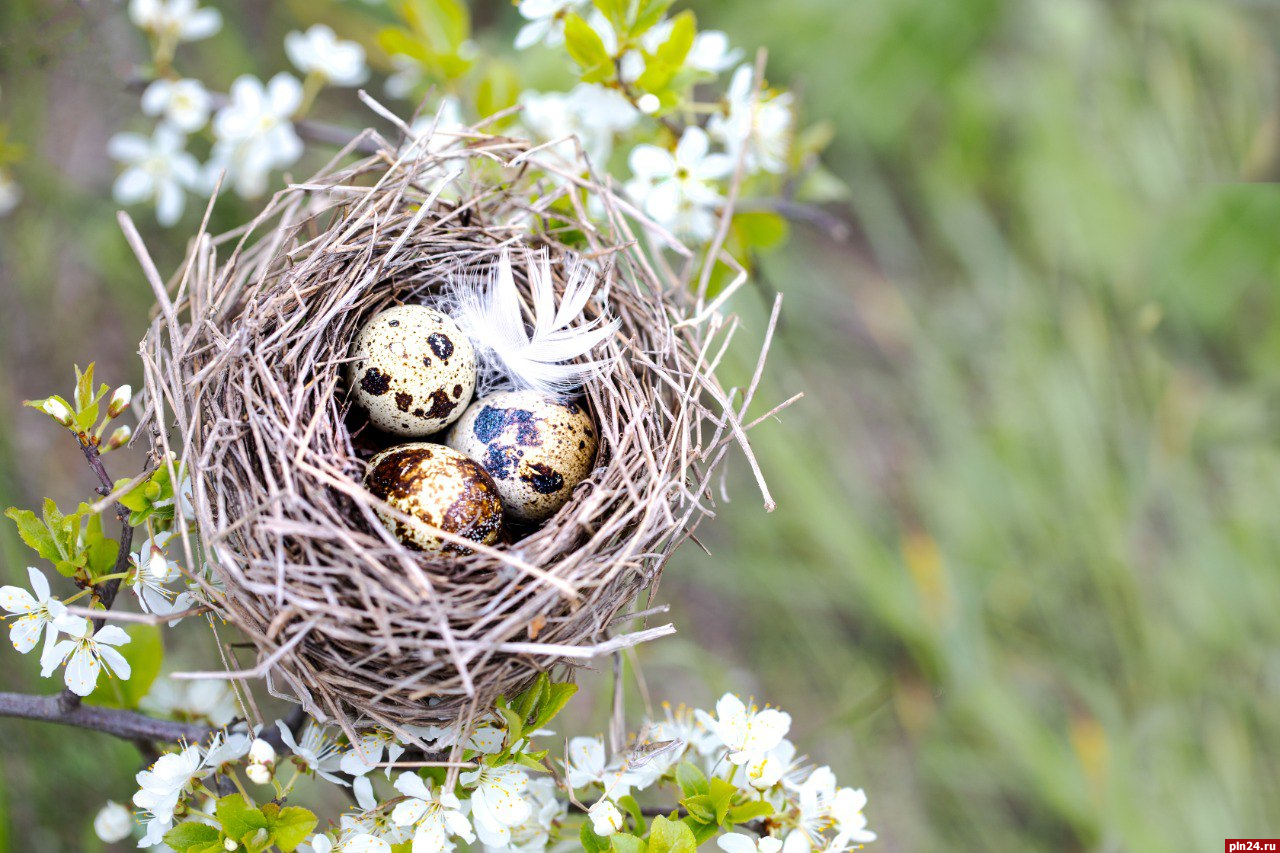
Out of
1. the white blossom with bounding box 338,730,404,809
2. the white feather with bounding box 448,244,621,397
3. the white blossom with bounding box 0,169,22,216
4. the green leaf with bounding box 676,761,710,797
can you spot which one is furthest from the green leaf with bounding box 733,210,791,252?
the white blossom with bounding box 0,169,22,216

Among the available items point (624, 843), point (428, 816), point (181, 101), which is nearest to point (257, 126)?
point (181, 101)

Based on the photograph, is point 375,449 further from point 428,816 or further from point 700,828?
point 700,828

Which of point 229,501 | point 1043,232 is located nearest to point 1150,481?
point 1043,232

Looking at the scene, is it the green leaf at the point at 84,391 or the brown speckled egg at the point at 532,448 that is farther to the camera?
the brown speckled egg at the point at 532,448

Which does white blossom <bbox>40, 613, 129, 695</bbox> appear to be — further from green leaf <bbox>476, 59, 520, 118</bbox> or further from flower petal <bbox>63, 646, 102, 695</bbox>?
green leaf <bbox>476, 59, 520, 118</bbox>

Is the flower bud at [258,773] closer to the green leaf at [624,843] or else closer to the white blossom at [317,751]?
the white blossom at [317,751]

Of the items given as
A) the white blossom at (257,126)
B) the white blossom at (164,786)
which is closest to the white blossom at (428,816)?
the white blossom at (164,786)
